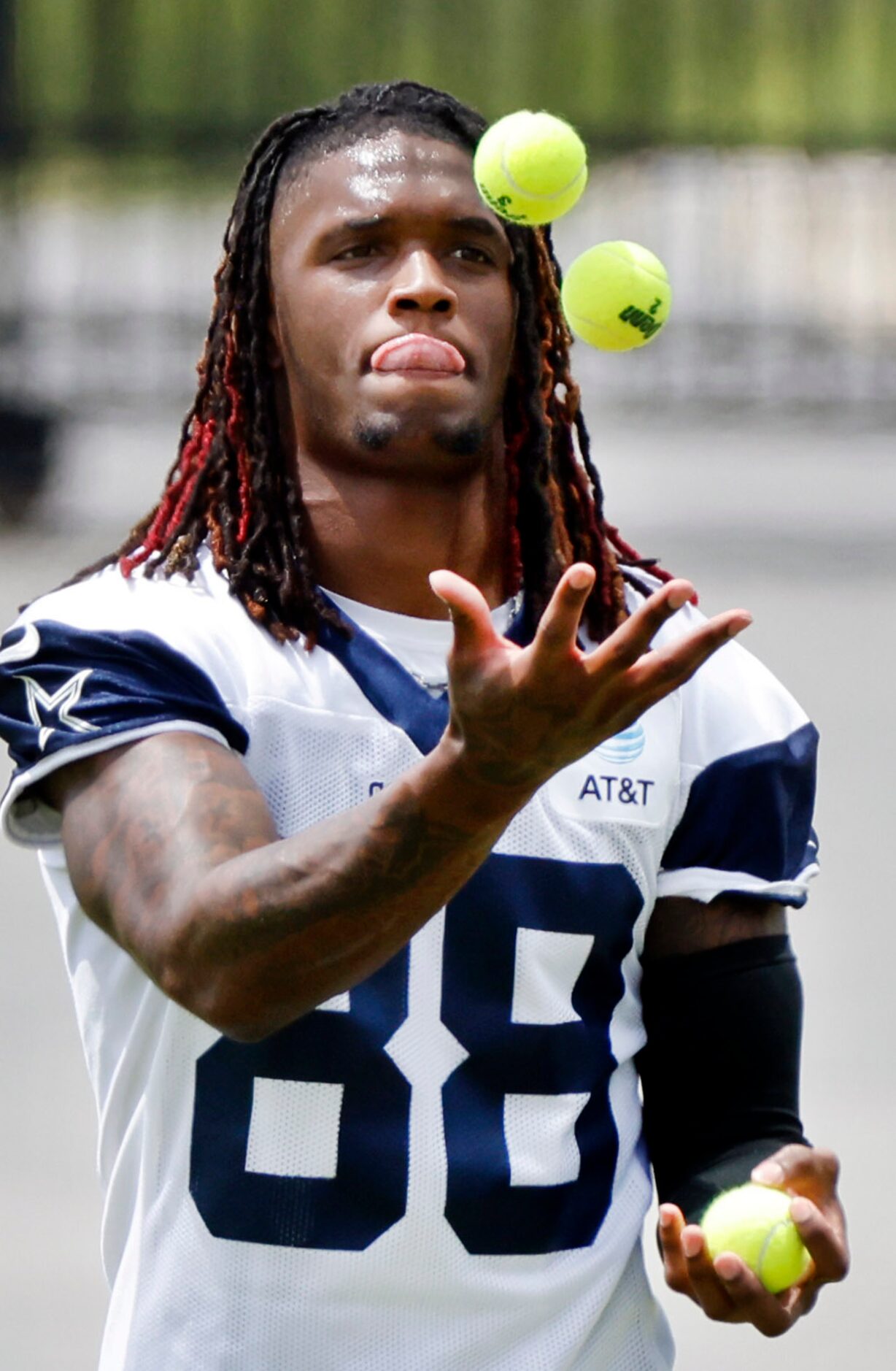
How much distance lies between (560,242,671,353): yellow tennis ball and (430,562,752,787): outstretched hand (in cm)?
A: 90

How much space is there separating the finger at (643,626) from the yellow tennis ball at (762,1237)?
30.2 inches

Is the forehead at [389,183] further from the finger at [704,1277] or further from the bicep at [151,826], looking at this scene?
the finger at [704,1277]

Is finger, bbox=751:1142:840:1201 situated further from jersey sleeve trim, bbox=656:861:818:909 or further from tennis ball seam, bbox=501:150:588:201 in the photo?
tennis ball seam, bbox=501:150:588:201

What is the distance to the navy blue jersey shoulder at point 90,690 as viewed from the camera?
2.59 meters

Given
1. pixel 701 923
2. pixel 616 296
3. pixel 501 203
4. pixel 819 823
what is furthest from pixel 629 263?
pixel 819 823

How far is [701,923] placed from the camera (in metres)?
2.88

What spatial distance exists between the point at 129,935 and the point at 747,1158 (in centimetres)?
81

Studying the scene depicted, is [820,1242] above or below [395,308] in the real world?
below

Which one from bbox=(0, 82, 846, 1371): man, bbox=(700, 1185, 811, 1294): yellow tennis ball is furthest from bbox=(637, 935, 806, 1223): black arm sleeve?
bbox=(700, 1185, 811, 1294): yellow tennis ball

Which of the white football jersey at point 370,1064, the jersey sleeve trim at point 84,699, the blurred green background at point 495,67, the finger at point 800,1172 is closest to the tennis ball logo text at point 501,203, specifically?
the white football jersey at point 370,1064

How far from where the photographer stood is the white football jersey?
8.66 feet

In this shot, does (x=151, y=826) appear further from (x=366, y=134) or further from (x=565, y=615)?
(x=366, y=134)

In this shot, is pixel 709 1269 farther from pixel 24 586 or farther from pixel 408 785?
pixel 24 586

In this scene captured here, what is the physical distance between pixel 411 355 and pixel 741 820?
0.65 metres
